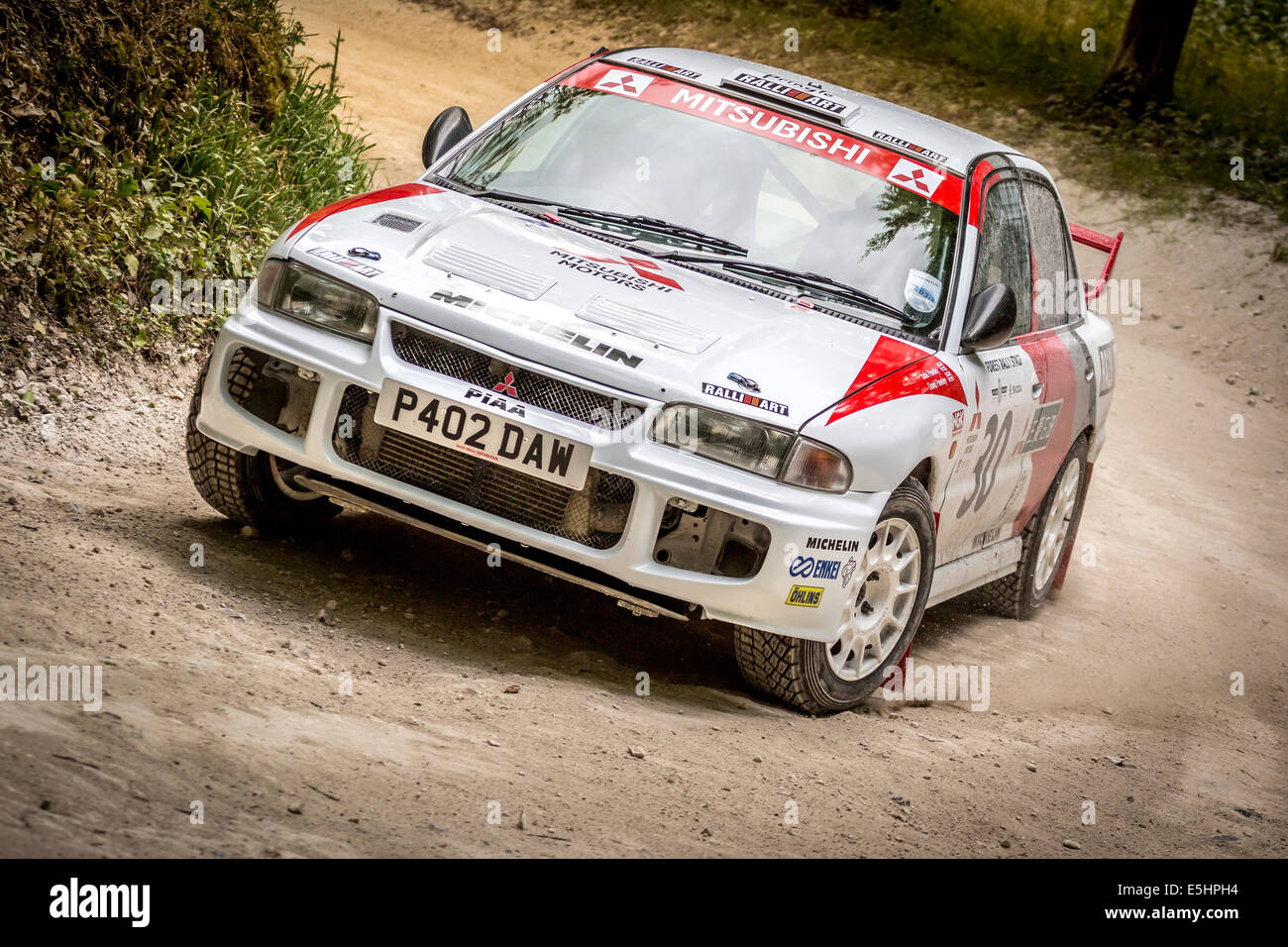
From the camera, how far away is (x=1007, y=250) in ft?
20.0

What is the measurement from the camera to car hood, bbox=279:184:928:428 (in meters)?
4.63

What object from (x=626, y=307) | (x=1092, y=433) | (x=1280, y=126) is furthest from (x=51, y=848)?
(x=1280, y=126)

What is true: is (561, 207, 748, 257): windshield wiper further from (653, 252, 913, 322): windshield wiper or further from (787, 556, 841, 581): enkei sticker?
(787, 556, 841, 581): enkei sticker

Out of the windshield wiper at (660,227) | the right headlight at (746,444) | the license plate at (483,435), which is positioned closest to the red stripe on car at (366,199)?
the windshield wiper at (660,227)

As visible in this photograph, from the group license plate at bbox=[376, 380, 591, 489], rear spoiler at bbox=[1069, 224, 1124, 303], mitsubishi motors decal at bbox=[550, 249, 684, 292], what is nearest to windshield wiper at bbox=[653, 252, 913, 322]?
mitsubishi motors decal at bbox=[550, 249, 684, 292]

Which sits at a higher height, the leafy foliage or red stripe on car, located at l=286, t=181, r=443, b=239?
red stripe on car, located at l=286, t=181, r=443, b=239

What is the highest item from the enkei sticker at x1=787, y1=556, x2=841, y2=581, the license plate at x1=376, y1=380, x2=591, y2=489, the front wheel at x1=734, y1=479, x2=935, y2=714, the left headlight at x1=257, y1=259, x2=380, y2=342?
the left headlight at x1=257, y1=259, x2=380, y2=342

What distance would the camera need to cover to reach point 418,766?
3871 mm

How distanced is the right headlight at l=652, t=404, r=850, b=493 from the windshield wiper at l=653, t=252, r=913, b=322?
951 millimetres

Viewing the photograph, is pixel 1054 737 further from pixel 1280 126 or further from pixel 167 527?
pixel 1280 126

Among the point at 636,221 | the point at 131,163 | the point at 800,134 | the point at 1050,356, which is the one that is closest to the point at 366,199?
the point at 636,221

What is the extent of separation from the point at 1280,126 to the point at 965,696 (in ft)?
54.6

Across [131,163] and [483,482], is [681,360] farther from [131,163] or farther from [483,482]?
[131,163]

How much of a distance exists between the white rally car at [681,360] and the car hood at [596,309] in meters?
0.01
